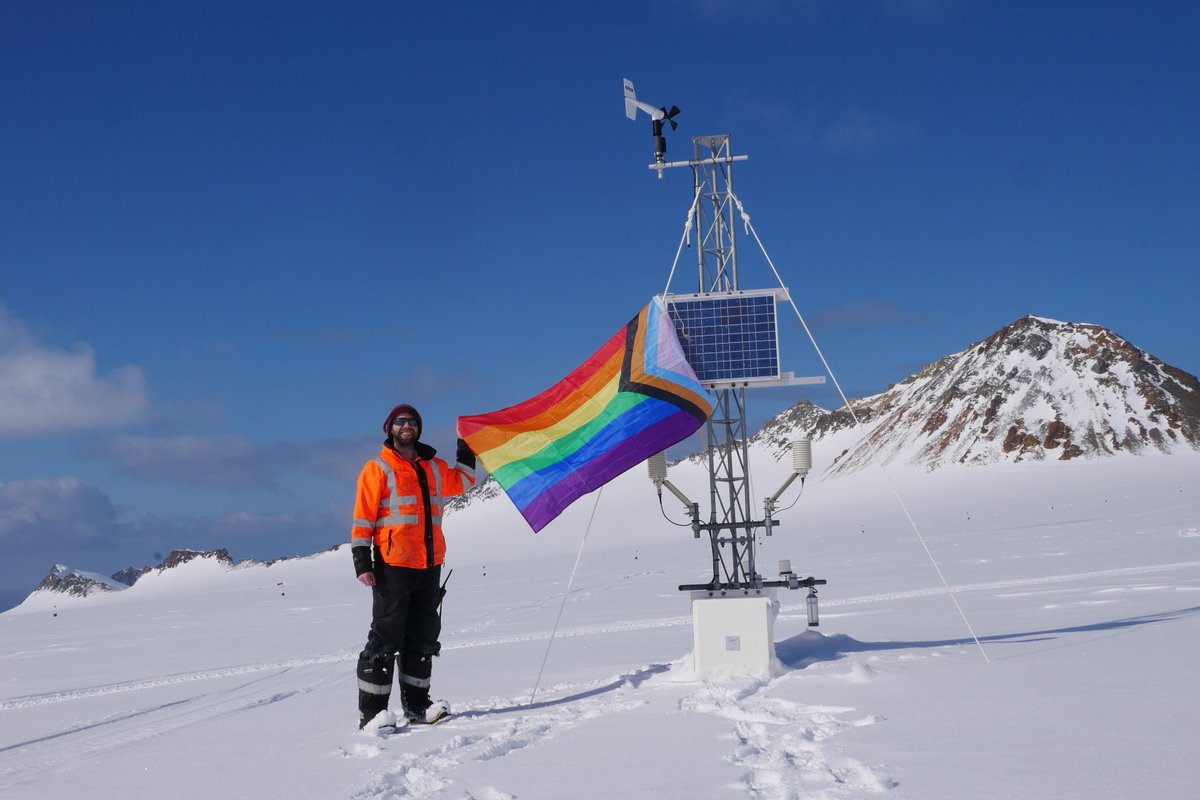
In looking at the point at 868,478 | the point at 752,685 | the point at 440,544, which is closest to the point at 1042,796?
the point at 752,685

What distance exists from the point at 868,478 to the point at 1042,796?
84907 mm

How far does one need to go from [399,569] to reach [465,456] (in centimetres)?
138

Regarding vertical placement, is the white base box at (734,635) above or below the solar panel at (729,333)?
below

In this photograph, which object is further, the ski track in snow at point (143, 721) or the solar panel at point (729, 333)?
the solar panel at point (729, 333)

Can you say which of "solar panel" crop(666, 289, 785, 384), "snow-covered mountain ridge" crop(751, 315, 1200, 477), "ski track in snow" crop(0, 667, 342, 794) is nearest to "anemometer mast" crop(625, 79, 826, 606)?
"solar panel" crop(666, 289, 785, 384)

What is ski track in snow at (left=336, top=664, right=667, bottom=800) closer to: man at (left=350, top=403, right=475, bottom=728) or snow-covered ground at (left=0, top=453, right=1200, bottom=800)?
snow-covered ground at (left=0, top=453, right=1200, bottom=800)

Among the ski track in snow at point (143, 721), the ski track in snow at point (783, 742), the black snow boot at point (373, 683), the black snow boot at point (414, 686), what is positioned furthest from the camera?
the black snow boot at point (414, 686)

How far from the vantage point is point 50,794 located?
21.0 ft

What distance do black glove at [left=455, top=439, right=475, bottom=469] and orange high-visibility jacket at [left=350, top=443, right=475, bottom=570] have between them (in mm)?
608

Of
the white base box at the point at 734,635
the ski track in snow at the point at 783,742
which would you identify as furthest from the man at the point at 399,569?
the white base box at the point at 734,635

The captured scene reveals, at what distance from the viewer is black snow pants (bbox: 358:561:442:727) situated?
793 centimetres

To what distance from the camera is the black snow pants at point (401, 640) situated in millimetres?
7926

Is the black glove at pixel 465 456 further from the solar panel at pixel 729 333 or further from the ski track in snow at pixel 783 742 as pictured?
the ski track in snow at pixel 783 742

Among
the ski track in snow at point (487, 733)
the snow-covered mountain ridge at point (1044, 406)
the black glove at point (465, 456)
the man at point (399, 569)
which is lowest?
the ski track in snow at point (487, 733)
